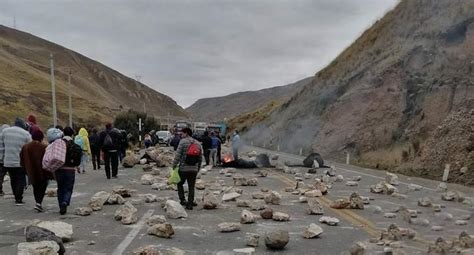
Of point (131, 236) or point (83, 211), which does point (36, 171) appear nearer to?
point (83, 211)

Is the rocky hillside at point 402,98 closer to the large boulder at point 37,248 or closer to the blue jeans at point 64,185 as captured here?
the blue jeans at point 64,185

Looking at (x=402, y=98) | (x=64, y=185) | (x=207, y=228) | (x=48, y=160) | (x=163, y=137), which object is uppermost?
(x=402, y=98)

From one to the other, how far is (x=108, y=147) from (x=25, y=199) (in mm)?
5008

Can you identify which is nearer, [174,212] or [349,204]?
[174,212]

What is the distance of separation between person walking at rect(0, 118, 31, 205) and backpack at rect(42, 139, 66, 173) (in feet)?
6.13

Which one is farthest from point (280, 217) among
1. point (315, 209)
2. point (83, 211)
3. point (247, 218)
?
point (83, 211)

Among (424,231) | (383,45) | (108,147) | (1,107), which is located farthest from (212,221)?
(1,107)

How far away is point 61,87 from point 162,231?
11152 centimetres

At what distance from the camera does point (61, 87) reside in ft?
373

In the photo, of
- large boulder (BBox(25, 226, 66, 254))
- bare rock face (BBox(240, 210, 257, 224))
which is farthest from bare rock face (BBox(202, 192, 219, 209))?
large boulder (BBox(25, 226, 66, 254))

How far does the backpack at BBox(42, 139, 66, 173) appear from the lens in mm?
10547

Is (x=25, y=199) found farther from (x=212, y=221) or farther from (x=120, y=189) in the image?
(x=212, y=221)

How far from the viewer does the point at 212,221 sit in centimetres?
994

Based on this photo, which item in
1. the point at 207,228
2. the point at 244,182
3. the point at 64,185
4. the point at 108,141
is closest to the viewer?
the point at 207,228
